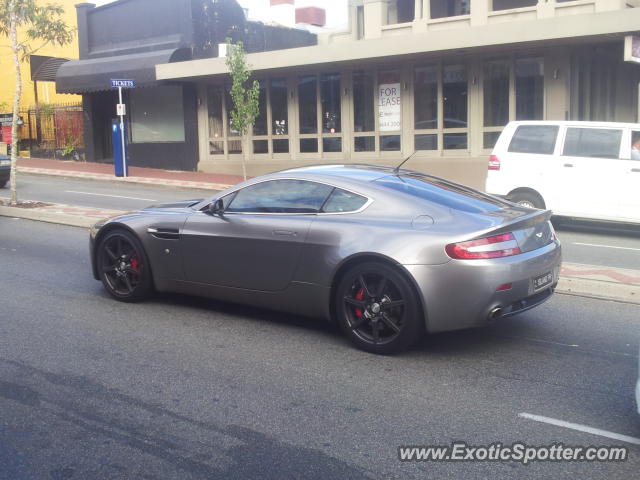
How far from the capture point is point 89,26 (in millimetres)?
29547

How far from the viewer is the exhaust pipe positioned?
5.61m

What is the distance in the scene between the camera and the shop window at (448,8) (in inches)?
934

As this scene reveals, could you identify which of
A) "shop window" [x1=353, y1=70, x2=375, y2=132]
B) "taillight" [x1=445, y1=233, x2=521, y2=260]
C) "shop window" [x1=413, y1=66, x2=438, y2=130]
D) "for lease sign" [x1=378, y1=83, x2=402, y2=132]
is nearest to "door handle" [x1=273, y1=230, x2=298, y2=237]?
"taillight" [x1=445, y1=233, x2=521, y2=260]

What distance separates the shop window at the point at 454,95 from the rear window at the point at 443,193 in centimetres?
1476

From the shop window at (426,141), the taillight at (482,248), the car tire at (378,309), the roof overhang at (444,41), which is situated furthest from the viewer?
the shop window at (426,141)

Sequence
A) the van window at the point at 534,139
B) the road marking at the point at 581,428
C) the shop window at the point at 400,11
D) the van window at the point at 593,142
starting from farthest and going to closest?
the shop window at the point at 400,11
the van window at the point at 534,139
the van window at the point at 593,142
the road marking at the point at 581,428

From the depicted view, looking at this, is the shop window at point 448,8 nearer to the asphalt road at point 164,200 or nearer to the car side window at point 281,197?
the asphalt road at point 164,200

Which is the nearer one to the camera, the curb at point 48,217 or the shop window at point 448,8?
the curb at point 48,217

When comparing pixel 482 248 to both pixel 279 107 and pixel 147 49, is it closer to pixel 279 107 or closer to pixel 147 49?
pixel 279 107

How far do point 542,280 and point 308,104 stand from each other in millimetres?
19026

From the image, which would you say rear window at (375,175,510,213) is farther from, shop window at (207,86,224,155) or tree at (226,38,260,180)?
shop window at (207,86,224,155)

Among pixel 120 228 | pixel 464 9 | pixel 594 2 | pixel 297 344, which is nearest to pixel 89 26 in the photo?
pixel 464 9

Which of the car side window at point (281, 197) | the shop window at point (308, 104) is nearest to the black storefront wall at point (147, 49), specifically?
the shop window at point (308, 104)

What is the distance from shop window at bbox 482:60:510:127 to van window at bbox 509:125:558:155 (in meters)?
7.23
